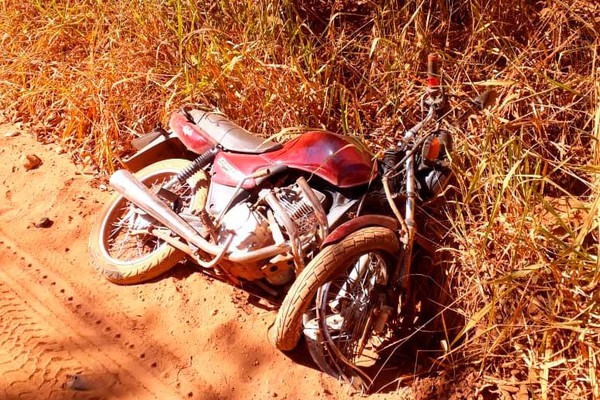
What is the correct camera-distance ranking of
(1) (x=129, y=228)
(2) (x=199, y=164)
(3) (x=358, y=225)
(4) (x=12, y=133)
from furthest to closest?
(4) (x=12, y=133), (1) (x=129, y=228), (2) (x=199, y=164), (3) (x=358, y=225)

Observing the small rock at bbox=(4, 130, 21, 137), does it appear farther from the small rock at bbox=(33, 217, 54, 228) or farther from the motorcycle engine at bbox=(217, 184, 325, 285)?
the motorcycle engine at bbox=(217, 184, 325, 285)

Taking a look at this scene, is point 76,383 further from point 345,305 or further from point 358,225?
point 358,225

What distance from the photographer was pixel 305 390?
320cm

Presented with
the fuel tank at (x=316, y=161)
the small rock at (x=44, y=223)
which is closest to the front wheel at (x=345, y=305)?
the fuel tank at (x=316, y=161)

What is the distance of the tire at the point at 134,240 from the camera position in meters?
3.65

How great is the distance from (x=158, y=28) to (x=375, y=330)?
8.42 feet

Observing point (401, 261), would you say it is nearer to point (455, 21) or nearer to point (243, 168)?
point (243, 168)

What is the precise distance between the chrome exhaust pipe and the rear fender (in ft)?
1.10

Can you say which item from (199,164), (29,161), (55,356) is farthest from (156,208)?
(29,161)

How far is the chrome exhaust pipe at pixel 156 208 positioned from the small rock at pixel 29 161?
3.49 ft

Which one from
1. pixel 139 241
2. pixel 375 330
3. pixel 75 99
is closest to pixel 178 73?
pixel 75 99

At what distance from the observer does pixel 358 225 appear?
3.11 metres

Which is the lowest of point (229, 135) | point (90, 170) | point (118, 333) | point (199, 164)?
point (118, 333)

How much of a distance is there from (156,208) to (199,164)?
338 millimetres
